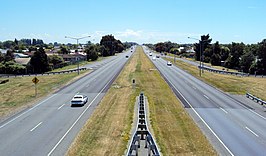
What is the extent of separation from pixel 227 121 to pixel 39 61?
7406cm

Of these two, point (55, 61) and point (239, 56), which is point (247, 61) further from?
point (55, 61)

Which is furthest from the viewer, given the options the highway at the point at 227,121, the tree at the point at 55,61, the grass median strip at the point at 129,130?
the tree at the point at 55,61

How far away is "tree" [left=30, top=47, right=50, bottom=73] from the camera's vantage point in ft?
305

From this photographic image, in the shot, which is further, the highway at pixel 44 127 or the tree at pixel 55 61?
the tree at pixel 55 61

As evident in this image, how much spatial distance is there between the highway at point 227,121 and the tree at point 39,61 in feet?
188

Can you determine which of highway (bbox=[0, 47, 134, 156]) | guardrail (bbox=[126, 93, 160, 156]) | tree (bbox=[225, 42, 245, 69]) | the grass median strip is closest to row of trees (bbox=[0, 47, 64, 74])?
highway (bbox=[0, 47, 134, 156])

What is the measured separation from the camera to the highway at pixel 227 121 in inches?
858

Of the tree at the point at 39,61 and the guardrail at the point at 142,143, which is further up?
the tree at the point at 39,61

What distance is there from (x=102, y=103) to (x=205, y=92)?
699 inches

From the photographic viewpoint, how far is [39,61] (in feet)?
307

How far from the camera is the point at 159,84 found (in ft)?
182

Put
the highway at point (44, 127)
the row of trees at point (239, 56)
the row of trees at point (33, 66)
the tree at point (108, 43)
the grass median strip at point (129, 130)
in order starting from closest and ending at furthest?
the grass median strip at point (129, 130) → the highway at point (44, 127) → the row of trees at point (33, 66) → the row of trees at point (239, 56) → the tree at point (108, 43)

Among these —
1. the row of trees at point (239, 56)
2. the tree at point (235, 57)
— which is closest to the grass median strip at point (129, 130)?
the row of trees at point (239, 56)

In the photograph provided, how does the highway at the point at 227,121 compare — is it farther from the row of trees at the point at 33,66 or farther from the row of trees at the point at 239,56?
the row of trees at the point at 33,66
